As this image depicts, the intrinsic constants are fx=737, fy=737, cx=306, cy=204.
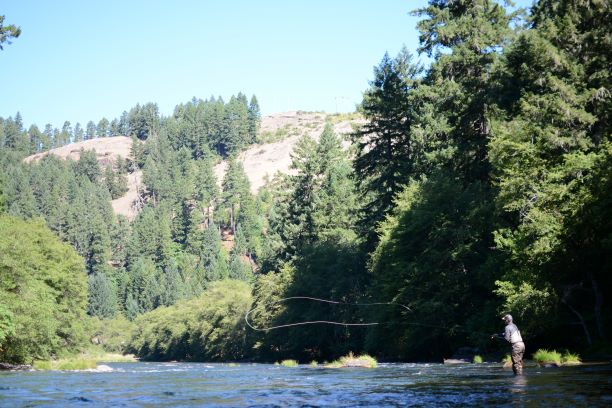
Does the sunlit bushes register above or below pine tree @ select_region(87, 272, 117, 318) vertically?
below

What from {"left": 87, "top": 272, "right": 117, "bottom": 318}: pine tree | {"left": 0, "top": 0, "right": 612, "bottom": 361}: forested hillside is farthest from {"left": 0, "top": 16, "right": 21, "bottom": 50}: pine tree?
{"left": 87, "top": 272, "right": 117, "bottom": 318}: pine tree

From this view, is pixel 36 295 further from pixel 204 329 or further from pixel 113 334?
pixel 113 334

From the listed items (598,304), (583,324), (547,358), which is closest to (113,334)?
(583,324)

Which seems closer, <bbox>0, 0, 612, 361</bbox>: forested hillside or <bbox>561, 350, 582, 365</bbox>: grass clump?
<bbox>561, 350, 582, 365</bbox>: grass clump

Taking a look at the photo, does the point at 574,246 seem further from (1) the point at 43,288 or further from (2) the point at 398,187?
(1) the point at 43,288

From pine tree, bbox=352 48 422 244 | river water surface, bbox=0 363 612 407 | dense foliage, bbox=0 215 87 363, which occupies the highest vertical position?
pine tree, bbox=352 48 422 244

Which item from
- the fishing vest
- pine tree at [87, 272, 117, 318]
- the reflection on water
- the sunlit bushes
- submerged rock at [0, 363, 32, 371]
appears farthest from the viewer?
pine tree at [87, 272, 117, 318]

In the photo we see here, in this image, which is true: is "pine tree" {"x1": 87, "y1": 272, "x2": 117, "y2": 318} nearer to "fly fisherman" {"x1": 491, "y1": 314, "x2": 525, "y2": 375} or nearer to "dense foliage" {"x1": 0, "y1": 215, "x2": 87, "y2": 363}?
"dense foliage" {"x1": 0, "y1": 215, "x2": 87, "y2": 363}

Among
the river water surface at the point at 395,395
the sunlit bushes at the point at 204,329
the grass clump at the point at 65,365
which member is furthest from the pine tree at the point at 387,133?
the river water surface at the point at 395,395

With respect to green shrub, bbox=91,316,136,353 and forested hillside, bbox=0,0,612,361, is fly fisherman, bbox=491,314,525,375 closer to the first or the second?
forested hillside, bbox=0,0,612,361

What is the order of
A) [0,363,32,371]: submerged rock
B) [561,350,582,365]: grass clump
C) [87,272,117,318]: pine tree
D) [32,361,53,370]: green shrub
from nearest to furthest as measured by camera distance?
1. [561,350,582,365]: grass clump
2. [0,363,32,371]: submerged rock
3. [32,361,53,370]: green shrub
4. [87,272,117,318]: pine tree

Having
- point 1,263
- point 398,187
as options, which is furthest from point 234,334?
point 1,263

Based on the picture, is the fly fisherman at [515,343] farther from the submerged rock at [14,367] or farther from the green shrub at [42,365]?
the green shrub at [42,365]

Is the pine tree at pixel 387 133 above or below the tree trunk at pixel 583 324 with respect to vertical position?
above
